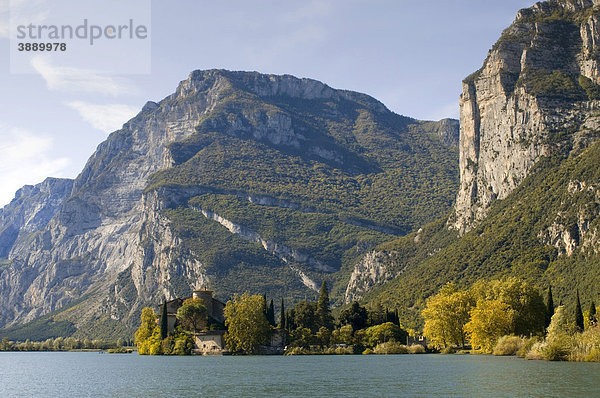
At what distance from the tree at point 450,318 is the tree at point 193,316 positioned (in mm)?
37875

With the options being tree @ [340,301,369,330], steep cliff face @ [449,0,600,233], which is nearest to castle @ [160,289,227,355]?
tree @ [340,301,369,330]

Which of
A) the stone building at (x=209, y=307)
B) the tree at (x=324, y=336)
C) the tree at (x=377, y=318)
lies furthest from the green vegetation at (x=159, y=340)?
the tree at (x=377, y=318)

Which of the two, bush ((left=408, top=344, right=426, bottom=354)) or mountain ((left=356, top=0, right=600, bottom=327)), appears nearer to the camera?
bush ((left=408, top=344, right=426, bottom=354))

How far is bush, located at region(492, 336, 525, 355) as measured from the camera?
94.5 meters

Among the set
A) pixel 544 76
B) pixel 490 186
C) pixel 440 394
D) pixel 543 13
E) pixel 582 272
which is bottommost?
pixel 440 394

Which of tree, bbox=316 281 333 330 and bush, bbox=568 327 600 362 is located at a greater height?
tree, bbox=316 281 333 330

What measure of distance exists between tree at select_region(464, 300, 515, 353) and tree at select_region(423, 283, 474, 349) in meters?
10.4

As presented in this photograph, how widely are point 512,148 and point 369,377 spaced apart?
124264 millimetres

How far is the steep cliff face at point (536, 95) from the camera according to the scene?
17200 cm

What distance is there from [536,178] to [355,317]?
199 feet

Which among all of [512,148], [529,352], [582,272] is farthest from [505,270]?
[529,352]

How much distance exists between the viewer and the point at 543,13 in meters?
198

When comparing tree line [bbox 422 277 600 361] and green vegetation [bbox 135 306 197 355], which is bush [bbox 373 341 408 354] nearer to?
tree line [bbox 422 277 600 361]

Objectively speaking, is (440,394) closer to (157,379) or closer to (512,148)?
(157,379)
